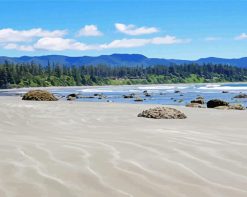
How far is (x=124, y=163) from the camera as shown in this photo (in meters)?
6.56

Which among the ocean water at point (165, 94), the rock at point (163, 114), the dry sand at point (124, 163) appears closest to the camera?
the dry sand at point (124, 163)

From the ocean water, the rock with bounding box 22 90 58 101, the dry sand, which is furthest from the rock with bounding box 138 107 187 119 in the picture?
the ocean water

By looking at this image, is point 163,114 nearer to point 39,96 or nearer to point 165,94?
point 39,96

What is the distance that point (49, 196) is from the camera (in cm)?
487

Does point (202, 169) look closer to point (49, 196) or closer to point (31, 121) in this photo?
point (49, 196)

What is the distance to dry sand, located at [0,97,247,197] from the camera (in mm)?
5145

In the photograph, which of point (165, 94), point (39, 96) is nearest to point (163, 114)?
point (39, 96)

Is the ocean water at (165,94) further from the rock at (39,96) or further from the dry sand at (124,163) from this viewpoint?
the dry sand at (124,163)

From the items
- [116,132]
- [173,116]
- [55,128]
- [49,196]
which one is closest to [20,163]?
[49,196]

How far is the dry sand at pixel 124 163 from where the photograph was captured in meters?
5.14

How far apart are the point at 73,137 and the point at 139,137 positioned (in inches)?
59.5

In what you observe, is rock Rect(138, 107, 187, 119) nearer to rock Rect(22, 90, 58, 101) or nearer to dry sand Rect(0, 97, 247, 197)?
dry sand Rect(0, 97, 247, 197)

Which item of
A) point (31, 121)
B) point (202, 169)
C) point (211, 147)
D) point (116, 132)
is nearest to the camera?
point (202, 169)

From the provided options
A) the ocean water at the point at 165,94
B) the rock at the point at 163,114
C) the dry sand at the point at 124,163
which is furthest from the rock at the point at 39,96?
the ocean water at the point at 165,94
